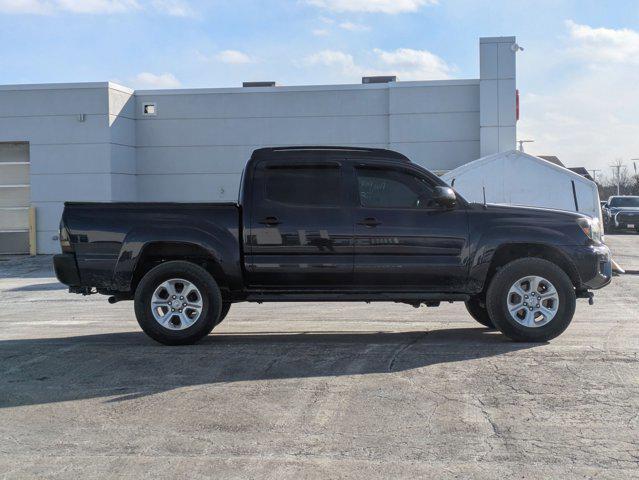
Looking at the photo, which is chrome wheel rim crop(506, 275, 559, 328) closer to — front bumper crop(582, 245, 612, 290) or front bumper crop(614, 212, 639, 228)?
front bumper crop(582, 245, 612, 290)

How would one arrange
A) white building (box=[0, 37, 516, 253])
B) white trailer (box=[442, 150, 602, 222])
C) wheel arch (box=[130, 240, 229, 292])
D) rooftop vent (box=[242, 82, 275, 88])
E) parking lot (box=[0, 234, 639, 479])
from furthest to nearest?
rooftop vent (box=[242, 82, 275, 88]) < white building (box=[0, 37, 516, 253]) < white trailer (box=[442, 150, 602, 222]) < wheel arch (box=[130, 240, 229, 292]) < parking lot (box=[0, 234, 639, 479])

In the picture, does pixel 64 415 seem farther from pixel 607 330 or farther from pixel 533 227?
pixel 607 330

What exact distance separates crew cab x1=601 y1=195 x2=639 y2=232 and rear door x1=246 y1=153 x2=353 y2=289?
31284mm

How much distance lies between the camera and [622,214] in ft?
120

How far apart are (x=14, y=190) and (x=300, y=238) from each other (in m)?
21.3

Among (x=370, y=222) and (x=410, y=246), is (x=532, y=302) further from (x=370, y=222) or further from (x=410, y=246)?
(x=370, y=222)

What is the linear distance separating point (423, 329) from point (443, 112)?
16647mm

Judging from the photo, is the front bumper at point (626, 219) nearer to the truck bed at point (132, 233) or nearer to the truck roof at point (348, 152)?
the truck roof at point (348, 152)

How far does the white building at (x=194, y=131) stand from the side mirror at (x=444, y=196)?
1691 centimetres

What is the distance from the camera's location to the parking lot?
4.81 m

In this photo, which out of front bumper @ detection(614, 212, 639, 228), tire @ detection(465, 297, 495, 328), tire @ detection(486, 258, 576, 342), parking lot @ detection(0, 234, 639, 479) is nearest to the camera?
parking lot @ detection(0, 234, 639, 479)

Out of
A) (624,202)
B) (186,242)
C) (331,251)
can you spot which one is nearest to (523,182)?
(331,251)

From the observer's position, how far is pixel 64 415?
588 centimetres

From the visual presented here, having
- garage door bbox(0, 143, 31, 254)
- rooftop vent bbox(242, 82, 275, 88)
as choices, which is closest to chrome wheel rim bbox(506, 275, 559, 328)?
rooftop vent bbox(242, 82, 275, 88)
